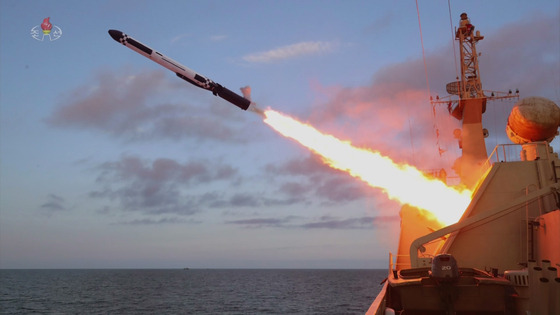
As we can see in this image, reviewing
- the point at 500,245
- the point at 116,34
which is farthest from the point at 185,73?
the point at 500,245

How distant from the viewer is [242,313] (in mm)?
49688

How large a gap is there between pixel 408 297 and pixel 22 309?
179 feet

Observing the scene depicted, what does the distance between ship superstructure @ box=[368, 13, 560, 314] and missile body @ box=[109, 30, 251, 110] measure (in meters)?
11.5

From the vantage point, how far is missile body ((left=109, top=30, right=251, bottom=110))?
78.8 feet

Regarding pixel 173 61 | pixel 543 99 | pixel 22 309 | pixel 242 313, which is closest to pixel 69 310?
pixel 22 309

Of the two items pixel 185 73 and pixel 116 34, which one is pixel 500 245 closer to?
pixel 185 73

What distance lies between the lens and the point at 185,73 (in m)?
24.2

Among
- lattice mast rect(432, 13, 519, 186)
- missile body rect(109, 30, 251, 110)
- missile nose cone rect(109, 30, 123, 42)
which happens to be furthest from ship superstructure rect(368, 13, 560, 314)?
missile nose cone rect(109, 30, 123, 42)

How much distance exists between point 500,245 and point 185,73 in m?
17.2

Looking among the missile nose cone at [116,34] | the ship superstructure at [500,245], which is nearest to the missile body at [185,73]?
the missile nose cone at [116,34]

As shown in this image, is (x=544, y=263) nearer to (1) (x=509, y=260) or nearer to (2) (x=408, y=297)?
(2) (x=408, y=297)

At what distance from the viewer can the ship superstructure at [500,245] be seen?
12922 mm

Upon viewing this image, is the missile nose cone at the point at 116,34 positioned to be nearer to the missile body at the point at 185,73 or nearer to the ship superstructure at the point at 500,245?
the missile body at the point at 185,73

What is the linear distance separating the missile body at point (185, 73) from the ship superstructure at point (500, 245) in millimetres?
11490
